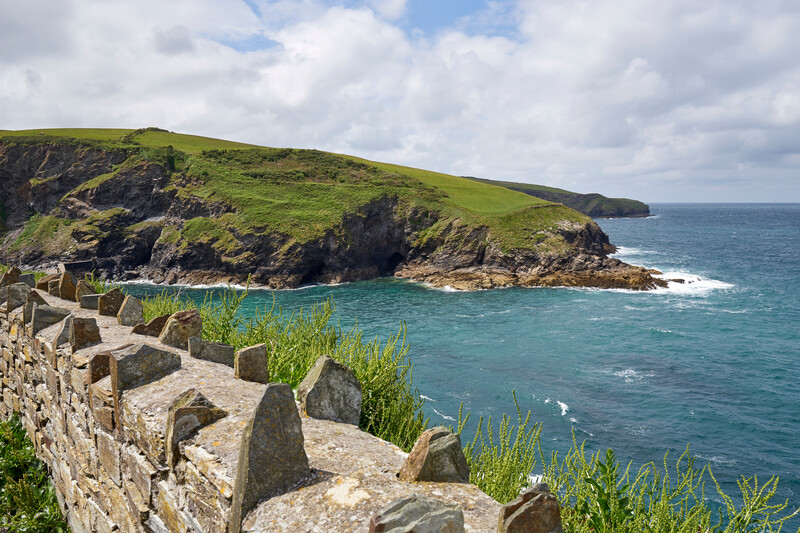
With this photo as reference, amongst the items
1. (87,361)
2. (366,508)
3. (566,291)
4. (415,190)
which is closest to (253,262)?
(415,190)

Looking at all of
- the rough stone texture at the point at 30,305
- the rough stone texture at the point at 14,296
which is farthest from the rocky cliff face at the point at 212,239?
the rough stone texture at the point at 30,305

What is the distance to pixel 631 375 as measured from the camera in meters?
32.3

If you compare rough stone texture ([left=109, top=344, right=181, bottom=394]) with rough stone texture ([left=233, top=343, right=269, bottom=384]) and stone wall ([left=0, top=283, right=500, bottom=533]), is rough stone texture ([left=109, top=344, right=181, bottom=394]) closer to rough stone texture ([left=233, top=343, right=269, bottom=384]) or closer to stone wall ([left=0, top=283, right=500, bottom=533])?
stone wall ([left=0, top=283, right=500, bottom=533])

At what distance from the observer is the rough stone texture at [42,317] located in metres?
8.67

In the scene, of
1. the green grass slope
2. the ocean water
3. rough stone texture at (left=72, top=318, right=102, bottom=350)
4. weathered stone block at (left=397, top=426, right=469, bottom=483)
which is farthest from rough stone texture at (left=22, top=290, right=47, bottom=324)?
the green grass slope

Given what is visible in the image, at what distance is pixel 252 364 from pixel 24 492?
641 centimetres

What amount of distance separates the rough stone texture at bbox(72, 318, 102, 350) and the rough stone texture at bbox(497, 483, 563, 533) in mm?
6759

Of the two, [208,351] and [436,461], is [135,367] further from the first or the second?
[436,461]

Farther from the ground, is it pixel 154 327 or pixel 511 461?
pixel 154 327

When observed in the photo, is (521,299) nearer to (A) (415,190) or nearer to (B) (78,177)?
(A) (415,190)

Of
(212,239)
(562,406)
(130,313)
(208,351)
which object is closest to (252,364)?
(208,351)

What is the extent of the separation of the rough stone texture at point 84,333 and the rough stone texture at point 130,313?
5.24 ft

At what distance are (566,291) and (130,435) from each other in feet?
195

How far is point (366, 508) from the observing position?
11.6 feet
